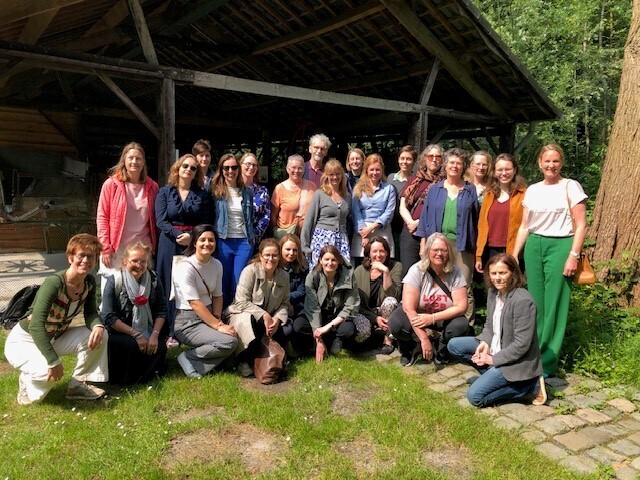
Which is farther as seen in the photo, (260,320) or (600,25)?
(600,25)

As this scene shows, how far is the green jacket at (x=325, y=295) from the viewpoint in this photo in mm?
4434

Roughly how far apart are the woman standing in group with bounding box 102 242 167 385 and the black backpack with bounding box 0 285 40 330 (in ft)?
1.69

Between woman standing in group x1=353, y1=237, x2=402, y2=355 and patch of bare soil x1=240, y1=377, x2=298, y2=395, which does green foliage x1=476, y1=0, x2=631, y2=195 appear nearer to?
woman standing in group x1=353, y1=237, x2=402, y2=355

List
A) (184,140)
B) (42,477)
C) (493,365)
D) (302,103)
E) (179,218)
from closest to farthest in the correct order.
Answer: (42,477)
(493,365)
(179,218)
(302,103)
(184,140)

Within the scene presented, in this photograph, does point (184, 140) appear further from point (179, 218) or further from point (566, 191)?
point (566, 191)

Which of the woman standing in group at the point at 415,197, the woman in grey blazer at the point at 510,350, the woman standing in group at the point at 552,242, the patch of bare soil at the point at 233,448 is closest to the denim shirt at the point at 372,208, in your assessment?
the woman standing in group at the point at 415,197

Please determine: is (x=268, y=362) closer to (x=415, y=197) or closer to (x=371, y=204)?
(x=371, y=204)

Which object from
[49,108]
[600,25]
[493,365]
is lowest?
[493,365]

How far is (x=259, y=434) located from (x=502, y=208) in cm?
288

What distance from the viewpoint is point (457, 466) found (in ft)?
9.35

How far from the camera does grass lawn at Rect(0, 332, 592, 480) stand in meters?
2.77

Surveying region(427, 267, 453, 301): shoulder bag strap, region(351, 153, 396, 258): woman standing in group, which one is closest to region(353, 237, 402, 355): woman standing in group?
region(351, 153, 396, 258): woman standing in group

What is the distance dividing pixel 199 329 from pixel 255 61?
6.59 m

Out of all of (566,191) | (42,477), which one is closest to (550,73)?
(566,191)
